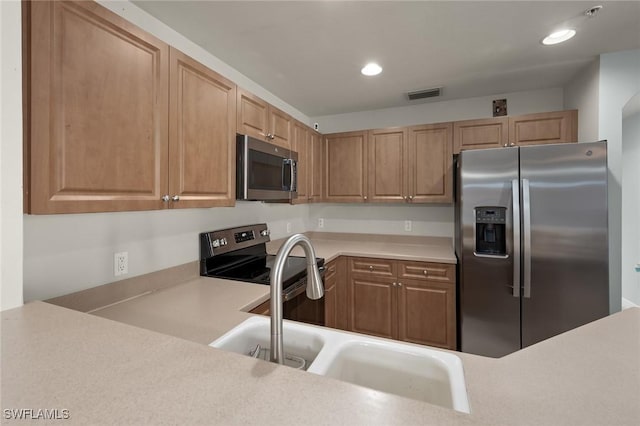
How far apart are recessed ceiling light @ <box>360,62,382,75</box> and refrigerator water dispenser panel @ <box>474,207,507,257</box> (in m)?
1.34

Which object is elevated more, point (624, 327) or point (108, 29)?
point (108, 29)

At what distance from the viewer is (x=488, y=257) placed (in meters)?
2.11

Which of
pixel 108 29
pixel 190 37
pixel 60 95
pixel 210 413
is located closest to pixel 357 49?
pixel 190 37

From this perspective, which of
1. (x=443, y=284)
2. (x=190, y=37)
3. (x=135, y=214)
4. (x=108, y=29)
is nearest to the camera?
(x=108, y=29)

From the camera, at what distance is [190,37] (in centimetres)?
183

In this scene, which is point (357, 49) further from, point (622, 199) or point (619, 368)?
point (622, 199)

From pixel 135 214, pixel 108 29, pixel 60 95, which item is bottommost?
pixel 135 214

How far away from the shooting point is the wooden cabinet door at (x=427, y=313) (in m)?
2.36

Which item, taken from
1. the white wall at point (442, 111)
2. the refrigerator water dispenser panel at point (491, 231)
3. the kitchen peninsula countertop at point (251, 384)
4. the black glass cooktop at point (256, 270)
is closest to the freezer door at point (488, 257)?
the refrigerator water dispenser panel at point (491, 231)

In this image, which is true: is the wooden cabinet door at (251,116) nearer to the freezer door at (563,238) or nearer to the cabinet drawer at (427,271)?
the cabinet drawer at (427,271)

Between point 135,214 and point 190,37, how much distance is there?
47.8 inches

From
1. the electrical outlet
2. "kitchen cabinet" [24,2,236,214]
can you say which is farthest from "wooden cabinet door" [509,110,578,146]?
the electrical outlet

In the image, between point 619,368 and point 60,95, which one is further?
point 60,95

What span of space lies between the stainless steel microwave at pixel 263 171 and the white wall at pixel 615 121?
2287mm
